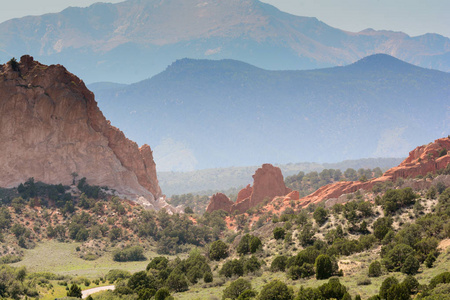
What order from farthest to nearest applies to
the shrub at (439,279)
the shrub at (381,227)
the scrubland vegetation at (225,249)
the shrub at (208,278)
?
the shrub at (381,227) < the shrub at (208,278) < the scrubland vegetation at (225,249) < the shrub at (439,279)

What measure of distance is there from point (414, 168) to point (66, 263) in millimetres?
58381

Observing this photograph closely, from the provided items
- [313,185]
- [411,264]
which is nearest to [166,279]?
[411,264]

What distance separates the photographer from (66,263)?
86.2 m

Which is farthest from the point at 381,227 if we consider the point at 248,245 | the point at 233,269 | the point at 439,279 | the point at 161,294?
the point at 161,294

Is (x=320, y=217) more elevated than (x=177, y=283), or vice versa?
(x=320, y=217)

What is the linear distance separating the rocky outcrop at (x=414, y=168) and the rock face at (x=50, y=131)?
3776cm

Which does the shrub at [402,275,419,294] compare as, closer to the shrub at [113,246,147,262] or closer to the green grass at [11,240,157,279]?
the green grass at [11,240,157,279]

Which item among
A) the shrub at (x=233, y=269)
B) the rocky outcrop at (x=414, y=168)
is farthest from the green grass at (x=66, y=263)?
the rocky outcrop at (x=414, y=168)

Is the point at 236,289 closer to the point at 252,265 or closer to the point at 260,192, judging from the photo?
the point at 252,265

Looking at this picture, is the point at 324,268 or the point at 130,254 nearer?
the point at 324,268

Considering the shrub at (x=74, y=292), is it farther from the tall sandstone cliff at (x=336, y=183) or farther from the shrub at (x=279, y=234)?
the tall sandstone cliff at (x=336, y=183)

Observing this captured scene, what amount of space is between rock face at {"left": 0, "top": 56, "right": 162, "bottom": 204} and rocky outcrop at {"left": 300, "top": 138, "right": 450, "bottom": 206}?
3776 centimetres

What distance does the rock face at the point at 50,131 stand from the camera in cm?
10144

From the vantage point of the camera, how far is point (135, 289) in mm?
60469
